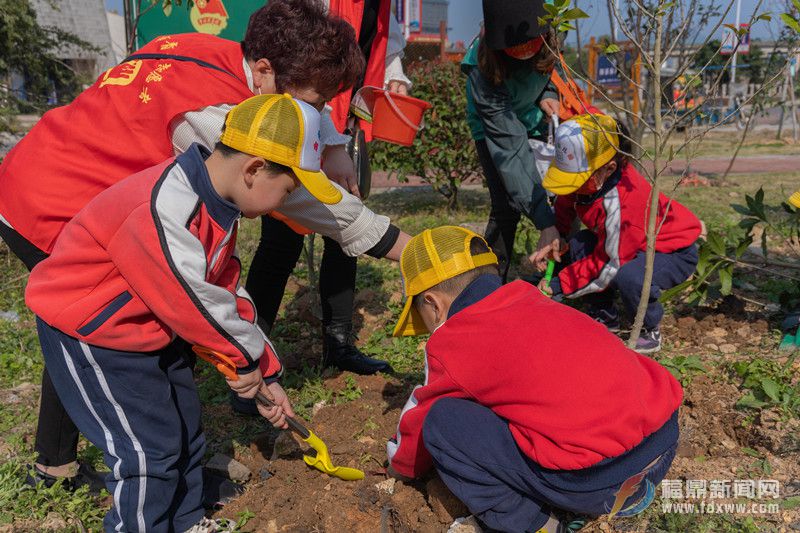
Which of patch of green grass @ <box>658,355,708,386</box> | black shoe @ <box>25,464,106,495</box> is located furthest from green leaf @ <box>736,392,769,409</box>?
black shoe @ <box>25,464,106,495</box>

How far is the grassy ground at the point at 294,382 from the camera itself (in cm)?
222

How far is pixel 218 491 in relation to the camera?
2.34 m

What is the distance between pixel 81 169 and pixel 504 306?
1.30 meters

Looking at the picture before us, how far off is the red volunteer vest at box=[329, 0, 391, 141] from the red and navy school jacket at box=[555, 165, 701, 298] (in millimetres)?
1111

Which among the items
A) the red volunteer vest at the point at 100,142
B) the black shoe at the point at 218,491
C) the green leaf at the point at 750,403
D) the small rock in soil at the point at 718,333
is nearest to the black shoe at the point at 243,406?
the black shoe at the point at 218,491

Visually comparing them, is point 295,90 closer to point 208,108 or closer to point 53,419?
point 208,108

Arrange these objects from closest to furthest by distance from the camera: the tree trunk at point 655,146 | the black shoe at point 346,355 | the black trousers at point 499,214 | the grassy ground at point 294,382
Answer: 1. the grassy ground at point 294,382
2. the tree trunk at point 655,146
3. the black shoe at point 346,355
4. the black trousers at point 499,214

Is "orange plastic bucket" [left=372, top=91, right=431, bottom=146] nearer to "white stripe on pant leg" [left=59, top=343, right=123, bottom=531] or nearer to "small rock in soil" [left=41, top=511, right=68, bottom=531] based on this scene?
"white stripe on pant leg" [left=59, top=343, right=123, bottom=531]

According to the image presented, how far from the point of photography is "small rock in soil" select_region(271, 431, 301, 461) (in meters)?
2.56

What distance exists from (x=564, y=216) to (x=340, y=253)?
1378 millimetres

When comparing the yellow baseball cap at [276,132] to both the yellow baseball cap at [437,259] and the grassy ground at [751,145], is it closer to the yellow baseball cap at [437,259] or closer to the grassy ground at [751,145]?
the yellow baseball cap at [437,259]

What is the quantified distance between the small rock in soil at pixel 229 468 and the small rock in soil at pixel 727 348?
2.20m

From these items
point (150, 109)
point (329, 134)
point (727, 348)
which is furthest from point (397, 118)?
point (727, 348)

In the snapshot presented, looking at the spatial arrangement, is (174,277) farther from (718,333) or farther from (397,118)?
(718,333)
